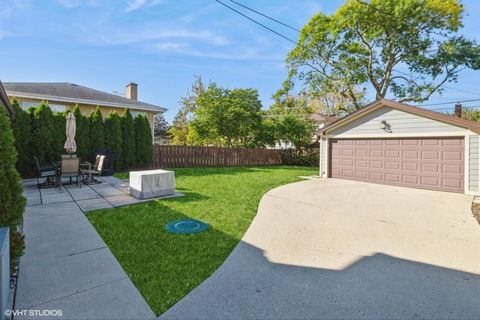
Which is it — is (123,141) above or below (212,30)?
below

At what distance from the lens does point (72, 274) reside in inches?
102

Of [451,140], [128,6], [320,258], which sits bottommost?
[320,258]

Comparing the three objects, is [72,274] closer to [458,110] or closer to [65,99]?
[65,99]

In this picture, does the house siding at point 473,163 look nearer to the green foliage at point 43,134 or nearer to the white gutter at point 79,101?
the green foliage at point 43,134

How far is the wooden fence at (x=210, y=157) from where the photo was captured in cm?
1280

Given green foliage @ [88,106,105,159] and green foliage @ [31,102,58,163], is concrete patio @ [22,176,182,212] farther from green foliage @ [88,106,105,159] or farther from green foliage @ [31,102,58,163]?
green foliage @ [88,106,105,159]

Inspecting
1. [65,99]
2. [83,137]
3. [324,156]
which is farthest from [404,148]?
[65,99]

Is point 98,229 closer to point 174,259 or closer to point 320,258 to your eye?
point 174,259

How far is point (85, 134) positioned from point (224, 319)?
10.5 m

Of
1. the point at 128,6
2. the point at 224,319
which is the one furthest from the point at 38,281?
the point at 128,6

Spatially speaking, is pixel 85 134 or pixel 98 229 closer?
pixel 98 229

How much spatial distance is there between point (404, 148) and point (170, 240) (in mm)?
8922

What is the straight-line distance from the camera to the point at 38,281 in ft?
8.00

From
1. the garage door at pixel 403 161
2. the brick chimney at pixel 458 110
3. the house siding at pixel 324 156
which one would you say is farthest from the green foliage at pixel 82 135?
the brick chimney at pixel 458 110
